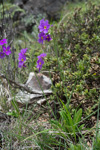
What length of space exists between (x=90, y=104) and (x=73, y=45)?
1.12 metres

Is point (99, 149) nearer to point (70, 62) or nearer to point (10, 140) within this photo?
point (10, 140)

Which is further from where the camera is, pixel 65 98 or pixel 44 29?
pixel 65 98

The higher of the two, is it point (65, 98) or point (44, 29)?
point (44, 29)

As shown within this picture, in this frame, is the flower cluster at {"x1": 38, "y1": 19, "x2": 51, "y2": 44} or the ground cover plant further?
the flower cluster at {"x1": 38, "y1": 19, "x2": 51, "y2": 44}

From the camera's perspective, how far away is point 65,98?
2.21 meters

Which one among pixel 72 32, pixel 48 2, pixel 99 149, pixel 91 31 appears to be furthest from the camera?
pixel 48 2

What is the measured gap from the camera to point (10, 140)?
65.5 inches

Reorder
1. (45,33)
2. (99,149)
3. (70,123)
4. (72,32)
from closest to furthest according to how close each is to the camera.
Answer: (99,149), (70,123), (45,33), (72,32)

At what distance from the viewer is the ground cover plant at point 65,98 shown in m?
1.61

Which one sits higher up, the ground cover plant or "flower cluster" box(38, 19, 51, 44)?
"flower cluster" box(38, 19, 51, 44)

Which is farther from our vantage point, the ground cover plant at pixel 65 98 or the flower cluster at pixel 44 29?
the flower cluster at pixel 44 29

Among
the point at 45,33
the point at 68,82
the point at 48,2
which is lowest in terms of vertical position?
the point at 68,82

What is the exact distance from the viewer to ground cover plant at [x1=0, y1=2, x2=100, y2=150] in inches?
63.5

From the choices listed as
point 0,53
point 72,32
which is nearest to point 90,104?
point 0,53
